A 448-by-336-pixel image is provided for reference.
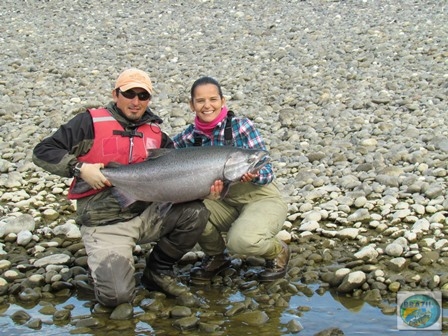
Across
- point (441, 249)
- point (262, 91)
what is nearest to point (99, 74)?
point (262, 91)

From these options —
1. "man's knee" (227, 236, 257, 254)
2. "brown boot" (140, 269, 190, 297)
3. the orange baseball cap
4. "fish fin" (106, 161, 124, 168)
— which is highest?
the orange baseball cap

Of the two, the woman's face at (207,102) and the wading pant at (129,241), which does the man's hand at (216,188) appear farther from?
the woman's face at (207,102)

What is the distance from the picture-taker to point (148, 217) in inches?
232

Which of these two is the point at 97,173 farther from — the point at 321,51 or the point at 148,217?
the point at 321,51

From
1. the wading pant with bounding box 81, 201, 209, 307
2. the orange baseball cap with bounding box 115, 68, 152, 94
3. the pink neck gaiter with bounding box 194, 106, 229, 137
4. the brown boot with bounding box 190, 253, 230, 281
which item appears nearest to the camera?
the wading pant with bounding box 81, 201, 209, 307

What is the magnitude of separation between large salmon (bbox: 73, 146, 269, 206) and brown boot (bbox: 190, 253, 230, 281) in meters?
0.80

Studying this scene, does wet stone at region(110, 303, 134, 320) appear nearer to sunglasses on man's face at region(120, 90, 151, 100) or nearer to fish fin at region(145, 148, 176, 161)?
fish fin at region(145, 148, 176, 161)

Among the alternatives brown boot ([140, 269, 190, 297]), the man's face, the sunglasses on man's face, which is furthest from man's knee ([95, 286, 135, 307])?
the sunglasses on man's face

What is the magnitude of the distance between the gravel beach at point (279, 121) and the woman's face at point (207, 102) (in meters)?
1.44

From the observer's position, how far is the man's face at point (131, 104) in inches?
224

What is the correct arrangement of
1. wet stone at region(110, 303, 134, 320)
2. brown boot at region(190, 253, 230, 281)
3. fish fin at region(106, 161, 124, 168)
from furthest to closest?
brown boot at region(190, 253, 230, 281), fish fin at region(106, 161, 124, 168), wet stone at region(110, 303, 134, 320)

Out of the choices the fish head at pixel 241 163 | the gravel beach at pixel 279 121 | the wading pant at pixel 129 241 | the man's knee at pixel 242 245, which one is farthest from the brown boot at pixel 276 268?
the fish head at pixel 241 163

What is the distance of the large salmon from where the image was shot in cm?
541

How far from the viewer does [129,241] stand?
5.69 meters
